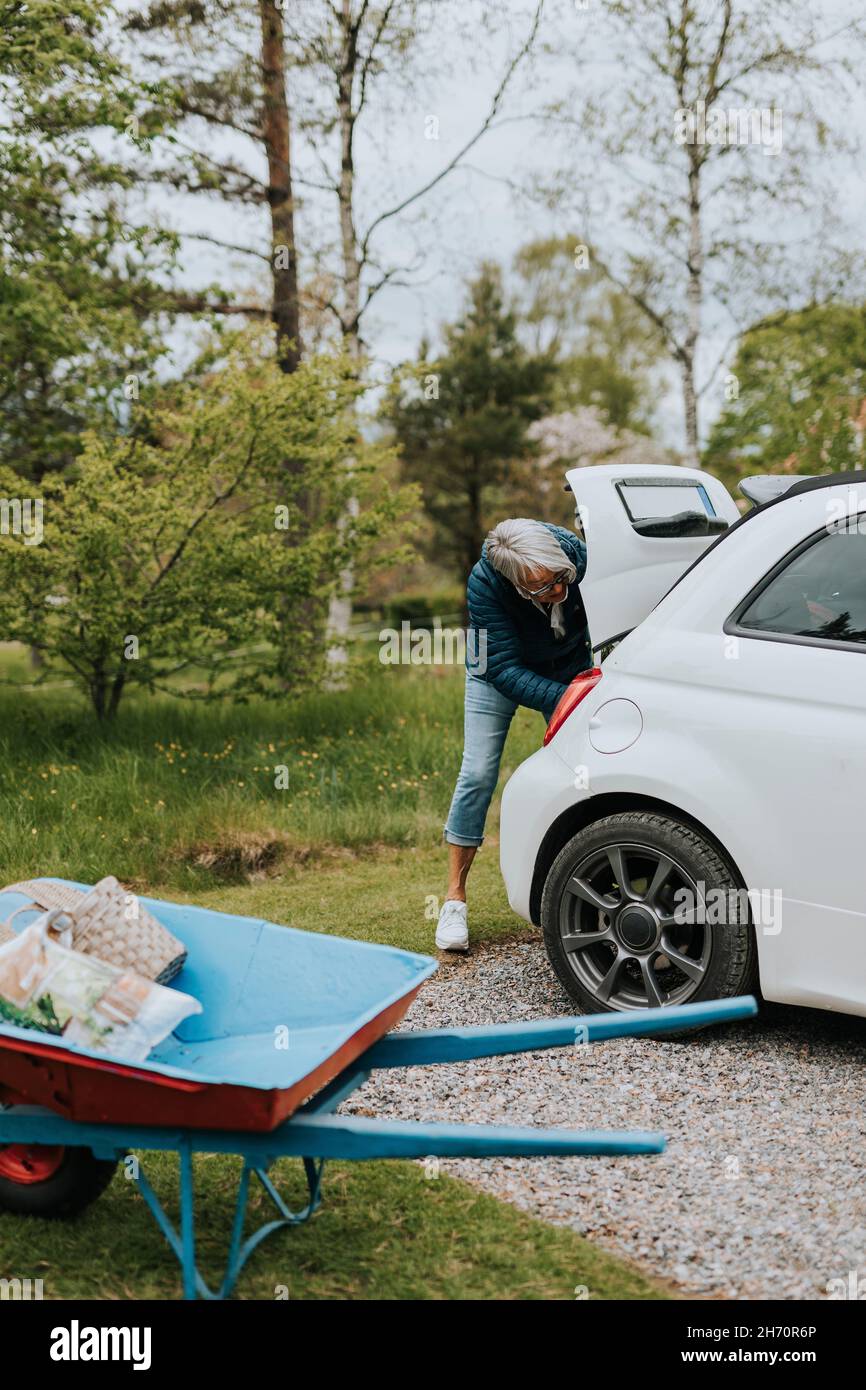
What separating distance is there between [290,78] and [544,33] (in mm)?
2873

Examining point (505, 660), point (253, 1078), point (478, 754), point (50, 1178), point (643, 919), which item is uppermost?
point (505, 660)

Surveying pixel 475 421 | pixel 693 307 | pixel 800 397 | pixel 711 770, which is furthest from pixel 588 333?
pixel 711 770

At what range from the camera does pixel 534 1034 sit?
3.05 meters

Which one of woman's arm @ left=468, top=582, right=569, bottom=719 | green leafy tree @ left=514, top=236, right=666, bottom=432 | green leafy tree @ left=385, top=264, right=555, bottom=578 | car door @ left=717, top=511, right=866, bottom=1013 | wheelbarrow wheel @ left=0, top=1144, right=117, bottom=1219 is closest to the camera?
wheelbarrow wheel @ left=0, top=1144, right=117, bottom=1219

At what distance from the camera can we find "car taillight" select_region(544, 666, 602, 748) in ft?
14.8

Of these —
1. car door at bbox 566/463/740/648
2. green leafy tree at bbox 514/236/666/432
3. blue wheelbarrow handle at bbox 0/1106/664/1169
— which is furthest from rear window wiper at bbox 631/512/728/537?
green leafy tree at bbox 514/236/666/432

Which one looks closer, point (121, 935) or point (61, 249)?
point (121, 935)

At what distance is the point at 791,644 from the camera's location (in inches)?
158

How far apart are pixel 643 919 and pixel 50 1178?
1.97 m

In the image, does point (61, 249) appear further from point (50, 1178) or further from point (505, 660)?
point (50, 1178)

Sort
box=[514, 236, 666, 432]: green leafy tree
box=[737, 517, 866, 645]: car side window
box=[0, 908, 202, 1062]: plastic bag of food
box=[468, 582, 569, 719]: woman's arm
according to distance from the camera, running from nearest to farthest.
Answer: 1. box=[0, 908, 202, 1062]: plastic bag of food
2. box=[737, 517, 866, 645]: car side window
3. box=[468, 582, 569, 719]: woman's arm
4. box=[514, 236, 666, 432]: green leafy tree

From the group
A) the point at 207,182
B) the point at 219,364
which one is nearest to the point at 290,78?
the point at 207,182

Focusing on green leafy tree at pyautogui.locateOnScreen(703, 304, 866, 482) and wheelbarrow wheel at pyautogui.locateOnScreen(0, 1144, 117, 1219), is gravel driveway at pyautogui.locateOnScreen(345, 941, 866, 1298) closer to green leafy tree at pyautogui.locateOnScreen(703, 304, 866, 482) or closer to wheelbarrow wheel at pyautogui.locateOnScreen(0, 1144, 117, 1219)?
wheelbarrow wheel at pyautogui.locateOnScreen(0, 1144, 117, 1219)

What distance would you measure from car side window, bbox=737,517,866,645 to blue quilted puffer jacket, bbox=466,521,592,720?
1.01 meters
